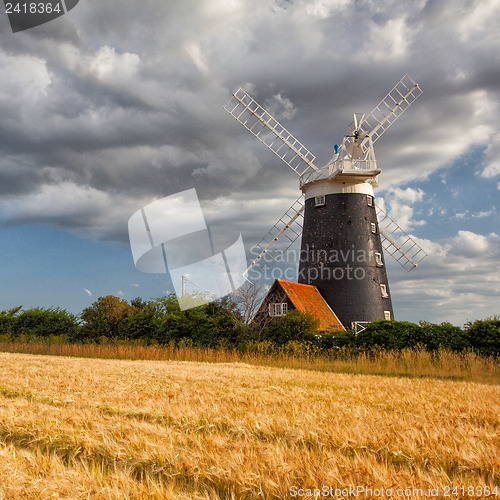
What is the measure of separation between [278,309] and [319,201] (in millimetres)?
6913

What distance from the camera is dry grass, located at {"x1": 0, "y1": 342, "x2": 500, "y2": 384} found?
1485 centimetres

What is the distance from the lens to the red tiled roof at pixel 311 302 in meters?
22.8

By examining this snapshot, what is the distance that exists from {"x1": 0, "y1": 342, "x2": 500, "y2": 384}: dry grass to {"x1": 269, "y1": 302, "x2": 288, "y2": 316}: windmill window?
12.1ft

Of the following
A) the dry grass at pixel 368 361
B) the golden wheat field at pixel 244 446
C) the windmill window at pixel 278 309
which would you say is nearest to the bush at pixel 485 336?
the dry grass at pixel 368 361

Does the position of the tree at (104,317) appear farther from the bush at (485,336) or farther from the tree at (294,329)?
the bush at (485,336)

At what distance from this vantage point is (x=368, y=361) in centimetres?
1644

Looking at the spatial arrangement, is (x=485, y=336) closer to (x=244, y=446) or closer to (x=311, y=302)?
(x=311, y=302)

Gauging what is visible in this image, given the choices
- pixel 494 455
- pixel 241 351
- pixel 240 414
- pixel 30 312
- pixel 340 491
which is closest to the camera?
pixel 340 491

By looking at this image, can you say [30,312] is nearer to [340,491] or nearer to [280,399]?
[280,399]

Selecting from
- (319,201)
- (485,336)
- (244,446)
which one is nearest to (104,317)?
(319,201)

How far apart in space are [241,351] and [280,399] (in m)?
14.3

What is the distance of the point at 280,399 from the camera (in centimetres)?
703

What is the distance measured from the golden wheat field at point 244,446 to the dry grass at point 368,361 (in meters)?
7.92

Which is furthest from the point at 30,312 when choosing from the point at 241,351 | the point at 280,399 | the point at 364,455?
the point at 364,455
